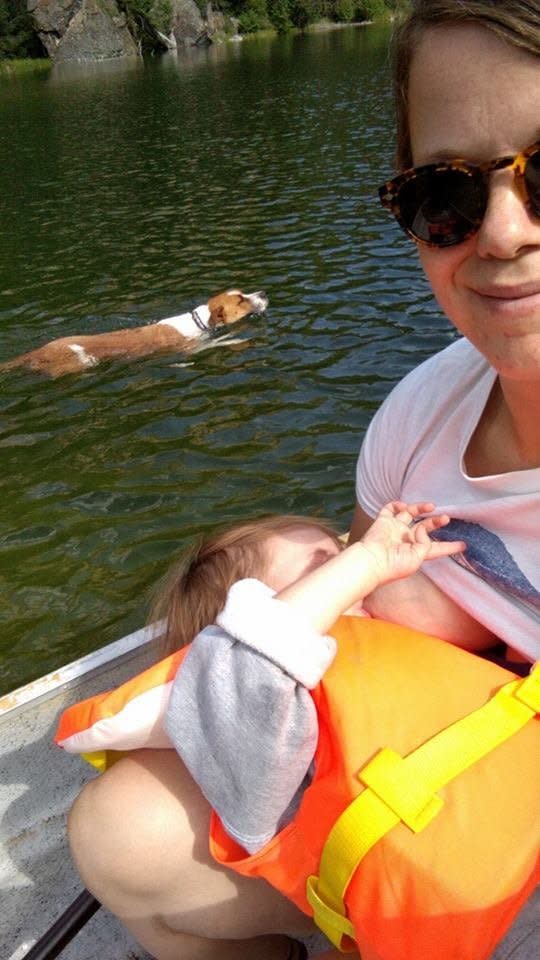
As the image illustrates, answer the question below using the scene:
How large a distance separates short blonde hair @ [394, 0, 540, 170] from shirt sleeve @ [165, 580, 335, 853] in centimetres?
98

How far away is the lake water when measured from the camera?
227 inches

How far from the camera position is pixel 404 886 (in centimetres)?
159

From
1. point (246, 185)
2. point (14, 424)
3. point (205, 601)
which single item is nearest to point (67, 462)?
point (14, 424)

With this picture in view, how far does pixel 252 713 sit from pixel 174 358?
7.28 metres

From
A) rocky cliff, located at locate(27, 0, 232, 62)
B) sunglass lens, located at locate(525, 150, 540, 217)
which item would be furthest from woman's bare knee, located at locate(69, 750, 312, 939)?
rocky cliff, located at locate(27, 0, 232, 62)

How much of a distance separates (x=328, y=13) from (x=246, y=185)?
193 feet

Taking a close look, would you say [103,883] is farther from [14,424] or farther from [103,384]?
[103,384]

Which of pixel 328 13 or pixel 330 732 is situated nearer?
pixel 330 732

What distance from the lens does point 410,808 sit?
1620mm

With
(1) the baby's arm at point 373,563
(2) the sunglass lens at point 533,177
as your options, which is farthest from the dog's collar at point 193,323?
(2) the sunglass lens at point 533,177

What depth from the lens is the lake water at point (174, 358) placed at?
577 cm

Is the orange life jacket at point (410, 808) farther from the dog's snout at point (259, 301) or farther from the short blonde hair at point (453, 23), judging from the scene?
the dog's snout at point (259, 301)

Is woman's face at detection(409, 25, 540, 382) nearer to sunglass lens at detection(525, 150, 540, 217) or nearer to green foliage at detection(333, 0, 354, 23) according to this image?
sunglass lens at detection(525, 150, 540, 217)

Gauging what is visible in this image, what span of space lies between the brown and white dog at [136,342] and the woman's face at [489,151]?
283 inches
